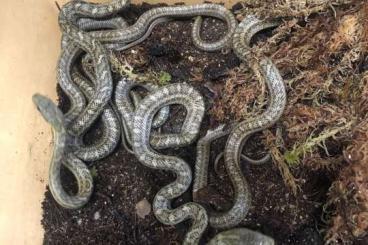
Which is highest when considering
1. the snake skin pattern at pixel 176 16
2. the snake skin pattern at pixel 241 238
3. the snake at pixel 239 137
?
the snake skin pattern at pixel 176 16

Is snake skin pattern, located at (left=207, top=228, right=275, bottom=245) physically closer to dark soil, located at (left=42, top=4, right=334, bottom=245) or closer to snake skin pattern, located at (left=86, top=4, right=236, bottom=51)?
dark soil, located at (left=42, top=4, right=334, bottom=245)

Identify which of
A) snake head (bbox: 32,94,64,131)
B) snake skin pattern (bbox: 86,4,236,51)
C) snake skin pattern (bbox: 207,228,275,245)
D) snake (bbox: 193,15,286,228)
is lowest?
snake skin pattern (bbox: 207,228,275,245)

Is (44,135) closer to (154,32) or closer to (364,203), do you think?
(154,32)

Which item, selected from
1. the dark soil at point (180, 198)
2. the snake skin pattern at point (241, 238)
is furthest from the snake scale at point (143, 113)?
the dark soil at point (180, 198)

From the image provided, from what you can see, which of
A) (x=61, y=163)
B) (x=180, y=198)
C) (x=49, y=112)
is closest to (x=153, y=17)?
(x=49, y=112)

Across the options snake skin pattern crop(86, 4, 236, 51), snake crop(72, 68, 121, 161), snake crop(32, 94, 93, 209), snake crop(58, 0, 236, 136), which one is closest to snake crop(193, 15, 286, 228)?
snake skin pattern crop(86, 4, 236, 51)

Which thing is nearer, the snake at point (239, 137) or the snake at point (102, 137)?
the snake at point (239, 137)

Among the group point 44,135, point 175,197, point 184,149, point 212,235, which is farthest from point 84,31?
point 212,235

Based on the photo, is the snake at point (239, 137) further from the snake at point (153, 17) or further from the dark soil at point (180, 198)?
the snake at point (153, 17)
